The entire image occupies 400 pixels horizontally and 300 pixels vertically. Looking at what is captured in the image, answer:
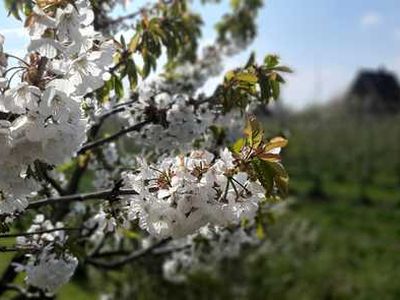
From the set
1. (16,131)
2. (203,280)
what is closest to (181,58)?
(203,280)

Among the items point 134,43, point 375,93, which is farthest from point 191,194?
point 375,93

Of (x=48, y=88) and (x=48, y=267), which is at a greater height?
(x=48, y=88)

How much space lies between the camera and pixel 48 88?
1.36 metres

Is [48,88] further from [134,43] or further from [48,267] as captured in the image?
[134,43]

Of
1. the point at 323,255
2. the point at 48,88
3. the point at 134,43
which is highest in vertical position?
the point at 134,43

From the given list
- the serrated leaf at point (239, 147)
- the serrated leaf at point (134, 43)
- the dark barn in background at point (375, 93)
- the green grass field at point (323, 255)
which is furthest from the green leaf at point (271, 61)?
the dark barn in background at point (375, 93)

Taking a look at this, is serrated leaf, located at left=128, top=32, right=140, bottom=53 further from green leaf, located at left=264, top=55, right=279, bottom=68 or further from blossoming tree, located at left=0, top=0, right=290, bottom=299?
green leaf, located at left=264, top=55, right=279, bottom=68

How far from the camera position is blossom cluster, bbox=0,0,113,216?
53.6 inches

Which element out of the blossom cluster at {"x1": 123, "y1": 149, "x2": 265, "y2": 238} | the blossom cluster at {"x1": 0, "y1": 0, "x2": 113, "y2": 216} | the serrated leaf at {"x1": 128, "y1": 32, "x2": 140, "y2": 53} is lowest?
the blossom cluster at {"x1": 123, "y1": 149, "x2": 265, "y2": 238}

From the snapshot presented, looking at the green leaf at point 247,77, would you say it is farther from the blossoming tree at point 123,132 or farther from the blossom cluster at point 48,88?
the blossom cluster at point 48,88

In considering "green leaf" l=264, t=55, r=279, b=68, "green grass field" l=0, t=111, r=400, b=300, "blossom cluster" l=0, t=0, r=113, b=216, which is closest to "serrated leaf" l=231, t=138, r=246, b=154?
"blossom cluster" l=0, t=0, r=113, b=216

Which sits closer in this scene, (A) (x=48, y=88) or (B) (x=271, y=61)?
(A) (x=48, y=88)

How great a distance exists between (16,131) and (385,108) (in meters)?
42.2

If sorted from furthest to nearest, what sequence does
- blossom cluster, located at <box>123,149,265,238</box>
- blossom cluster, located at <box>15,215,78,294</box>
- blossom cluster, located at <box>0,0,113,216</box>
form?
blossom cluster, located at <box>15,215,78,294</box>
blossom cluster, located at <box>123,149,265,238</box>
blossom cluster, located at <box>0,0,113,216</box>
